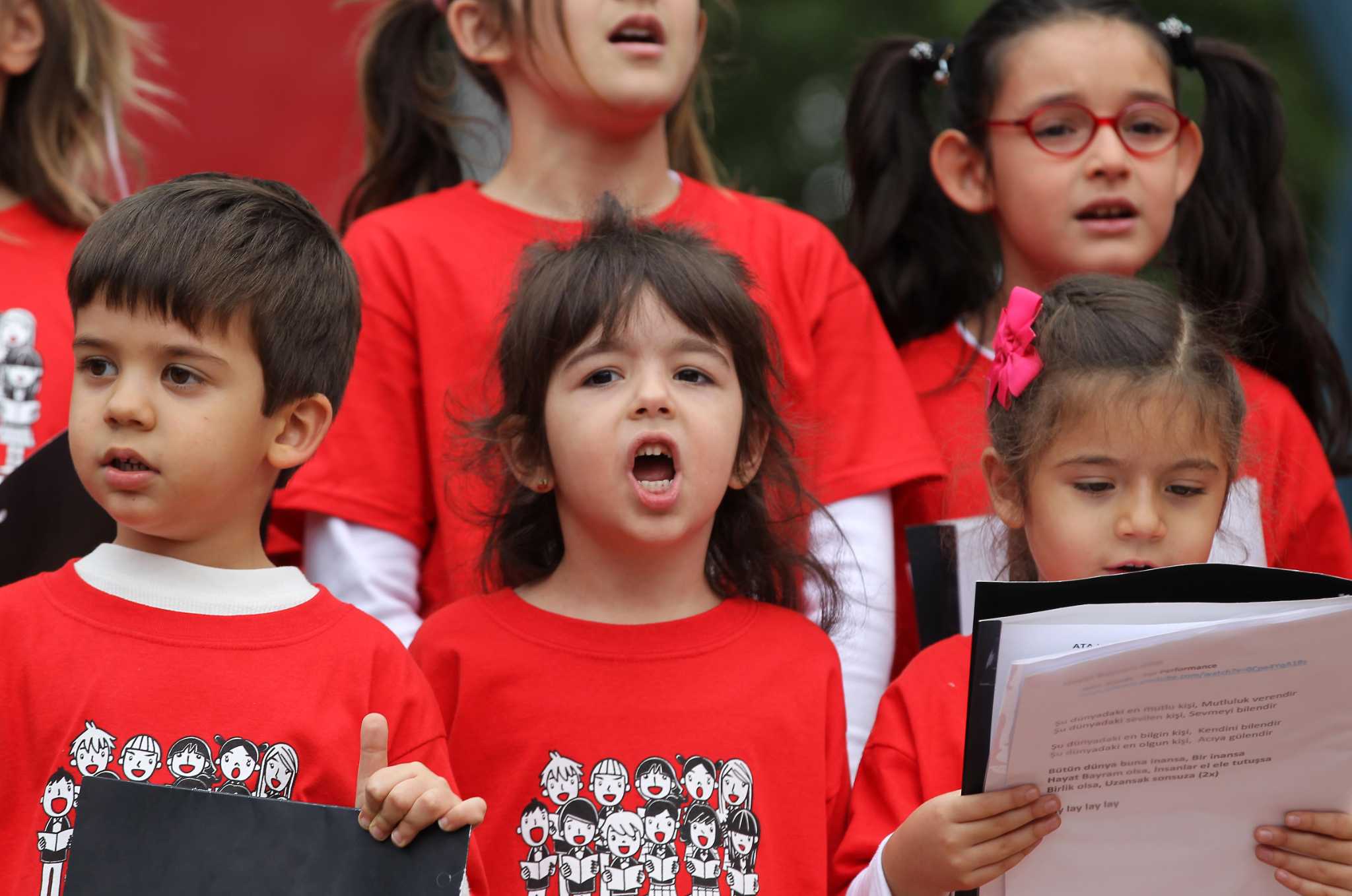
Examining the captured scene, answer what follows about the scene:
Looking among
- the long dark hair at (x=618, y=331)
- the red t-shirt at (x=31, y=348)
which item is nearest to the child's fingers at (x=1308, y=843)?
the long dark hair at (x=618, y=331)

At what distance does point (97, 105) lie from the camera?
12.3 feet

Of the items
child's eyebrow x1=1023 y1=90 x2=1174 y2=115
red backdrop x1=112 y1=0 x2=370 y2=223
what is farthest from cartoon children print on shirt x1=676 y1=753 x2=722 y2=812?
red backdrop x1=112 y1=0 x2=370 y2=223

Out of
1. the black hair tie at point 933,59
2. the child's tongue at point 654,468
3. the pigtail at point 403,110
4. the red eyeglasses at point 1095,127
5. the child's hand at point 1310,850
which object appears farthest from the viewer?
the black hair tie at point 933,59

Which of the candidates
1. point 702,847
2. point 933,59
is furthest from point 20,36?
point 702,847

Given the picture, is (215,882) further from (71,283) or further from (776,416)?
(776,416)

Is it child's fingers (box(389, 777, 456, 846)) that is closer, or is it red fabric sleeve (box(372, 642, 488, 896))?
child's fingers (box(389, 777, 456, 846))

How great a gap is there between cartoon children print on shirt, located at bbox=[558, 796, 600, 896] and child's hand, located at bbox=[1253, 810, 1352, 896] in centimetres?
89

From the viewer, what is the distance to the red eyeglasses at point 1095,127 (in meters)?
3.53

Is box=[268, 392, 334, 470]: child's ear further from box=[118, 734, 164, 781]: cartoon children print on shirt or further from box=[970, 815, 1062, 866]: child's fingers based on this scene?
box=[970, 815, 1062, 866]: child's fingers

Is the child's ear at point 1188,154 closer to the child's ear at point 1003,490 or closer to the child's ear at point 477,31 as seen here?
the child's ear at point 1003,490

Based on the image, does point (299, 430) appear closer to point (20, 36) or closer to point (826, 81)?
point (20, 36)

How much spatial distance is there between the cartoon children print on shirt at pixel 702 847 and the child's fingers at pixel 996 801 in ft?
1.46

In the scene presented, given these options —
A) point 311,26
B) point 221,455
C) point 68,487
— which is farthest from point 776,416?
point 311,26

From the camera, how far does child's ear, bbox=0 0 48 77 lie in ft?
11.7
